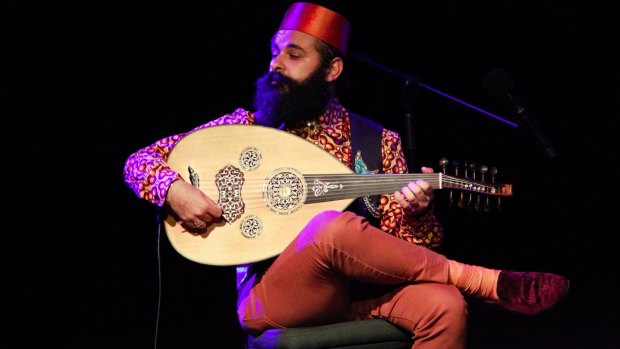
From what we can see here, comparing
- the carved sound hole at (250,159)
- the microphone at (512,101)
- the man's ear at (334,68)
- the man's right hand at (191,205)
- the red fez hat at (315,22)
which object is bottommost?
the man's right hand at (191,205)

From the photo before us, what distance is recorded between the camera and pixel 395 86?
3.84 m

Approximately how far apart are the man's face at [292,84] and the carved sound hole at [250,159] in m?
0.29

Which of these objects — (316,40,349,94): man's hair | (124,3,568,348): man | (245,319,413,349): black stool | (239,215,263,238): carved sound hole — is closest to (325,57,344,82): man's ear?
(316,40,349,94): man's hair

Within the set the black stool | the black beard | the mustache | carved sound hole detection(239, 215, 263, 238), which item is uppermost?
the mustache

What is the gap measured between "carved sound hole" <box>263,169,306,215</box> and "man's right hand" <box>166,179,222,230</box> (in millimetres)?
177

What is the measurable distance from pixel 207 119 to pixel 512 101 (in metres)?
1.87

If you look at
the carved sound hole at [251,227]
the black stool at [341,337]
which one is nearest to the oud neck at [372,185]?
the carved sound hole at [251,227]

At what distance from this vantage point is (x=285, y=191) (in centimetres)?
221

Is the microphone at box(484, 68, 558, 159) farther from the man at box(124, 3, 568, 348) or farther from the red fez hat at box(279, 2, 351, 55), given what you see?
the red fez hat at box(279, 2, 351, 55)

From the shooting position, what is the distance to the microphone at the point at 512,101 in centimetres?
190

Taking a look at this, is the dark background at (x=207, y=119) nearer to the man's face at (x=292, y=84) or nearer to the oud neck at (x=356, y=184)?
the man's face at (x=292, y=84)

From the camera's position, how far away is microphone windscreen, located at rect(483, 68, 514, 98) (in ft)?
6.35

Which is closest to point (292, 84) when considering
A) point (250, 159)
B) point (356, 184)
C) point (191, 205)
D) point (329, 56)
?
point (329, 56)

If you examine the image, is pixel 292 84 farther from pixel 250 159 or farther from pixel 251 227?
pixel 251 227
